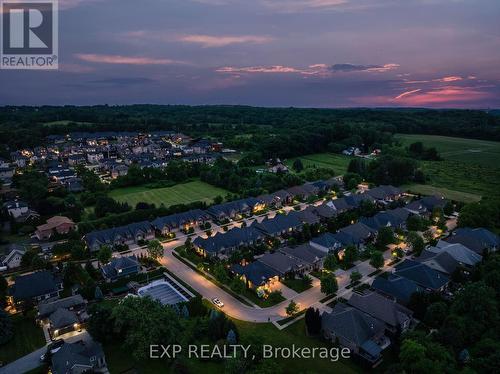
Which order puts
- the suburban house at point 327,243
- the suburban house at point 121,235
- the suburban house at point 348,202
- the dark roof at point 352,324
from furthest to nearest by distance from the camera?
the suburban house at point 348,202 < the suburban house at point 121,235 < the suburban house at point 327,243 < the dark roof at point 352,324

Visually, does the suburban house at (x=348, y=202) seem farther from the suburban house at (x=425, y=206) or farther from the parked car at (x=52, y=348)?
the parked car at (x=52, y=348)

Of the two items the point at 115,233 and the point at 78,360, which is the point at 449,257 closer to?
the point at 78,360

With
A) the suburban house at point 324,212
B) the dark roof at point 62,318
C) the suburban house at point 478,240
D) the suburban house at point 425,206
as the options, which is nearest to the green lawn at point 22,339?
the dark roof at point 62,318

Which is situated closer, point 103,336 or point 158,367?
point 158,367

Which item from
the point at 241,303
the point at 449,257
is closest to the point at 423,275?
the point at 449,257

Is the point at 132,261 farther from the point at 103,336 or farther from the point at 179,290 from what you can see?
the point at 103,336

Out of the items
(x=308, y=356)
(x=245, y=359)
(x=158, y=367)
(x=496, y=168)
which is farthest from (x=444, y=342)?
(x=496, y=168)
